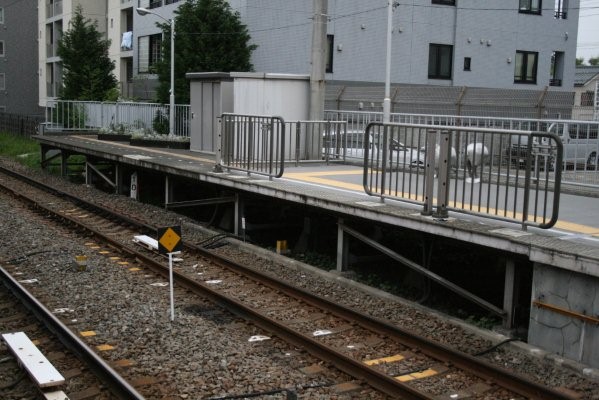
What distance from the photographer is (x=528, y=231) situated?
785 cm

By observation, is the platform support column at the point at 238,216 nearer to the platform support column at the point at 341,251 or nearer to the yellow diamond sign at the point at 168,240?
the platform support column at the point at 341,251

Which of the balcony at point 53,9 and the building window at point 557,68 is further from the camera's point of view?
the balcony at point 53,9

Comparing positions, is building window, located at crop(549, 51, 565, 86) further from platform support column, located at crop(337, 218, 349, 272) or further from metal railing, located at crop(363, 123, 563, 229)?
metal railing, located at crop(363, 123, 563, 229)

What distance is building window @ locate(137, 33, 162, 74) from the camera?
38.8 metres

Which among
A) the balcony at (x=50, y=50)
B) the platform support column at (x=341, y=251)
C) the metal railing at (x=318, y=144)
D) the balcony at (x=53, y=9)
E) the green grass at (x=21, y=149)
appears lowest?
the green grass at (x=21, y=149)

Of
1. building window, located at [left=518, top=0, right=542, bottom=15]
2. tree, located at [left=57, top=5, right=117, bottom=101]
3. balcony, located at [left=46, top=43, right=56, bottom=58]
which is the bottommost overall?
tree, located at [left=57, top=5, right=117, bottom=101]

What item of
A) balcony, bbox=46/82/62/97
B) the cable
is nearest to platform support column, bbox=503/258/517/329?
the cable

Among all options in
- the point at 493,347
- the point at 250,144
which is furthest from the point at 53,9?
the point at 493,347

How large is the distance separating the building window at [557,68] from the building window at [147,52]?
21165 mm

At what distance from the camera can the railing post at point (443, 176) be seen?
8344 millimetres

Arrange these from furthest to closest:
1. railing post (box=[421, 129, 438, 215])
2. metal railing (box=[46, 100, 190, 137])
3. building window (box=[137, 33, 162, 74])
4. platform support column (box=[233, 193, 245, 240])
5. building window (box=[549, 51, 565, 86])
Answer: building window (box=[549, 51, 565, 86])
building window (box=[137, 33, 162, 74])
metal railing (box=[46, 100, 190, 137])
platform support column (box=[233, 193, 245, 240])
railing post (box=[421, 129, 438, 215])

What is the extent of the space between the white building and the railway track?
67.8ft

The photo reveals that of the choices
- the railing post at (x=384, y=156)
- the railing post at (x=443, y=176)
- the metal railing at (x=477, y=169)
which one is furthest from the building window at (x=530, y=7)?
the railing post at (x=443, y=176)

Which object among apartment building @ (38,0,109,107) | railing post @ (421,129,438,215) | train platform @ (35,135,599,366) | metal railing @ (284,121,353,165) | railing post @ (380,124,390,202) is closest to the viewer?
train platform @ (35,135,599,366)
